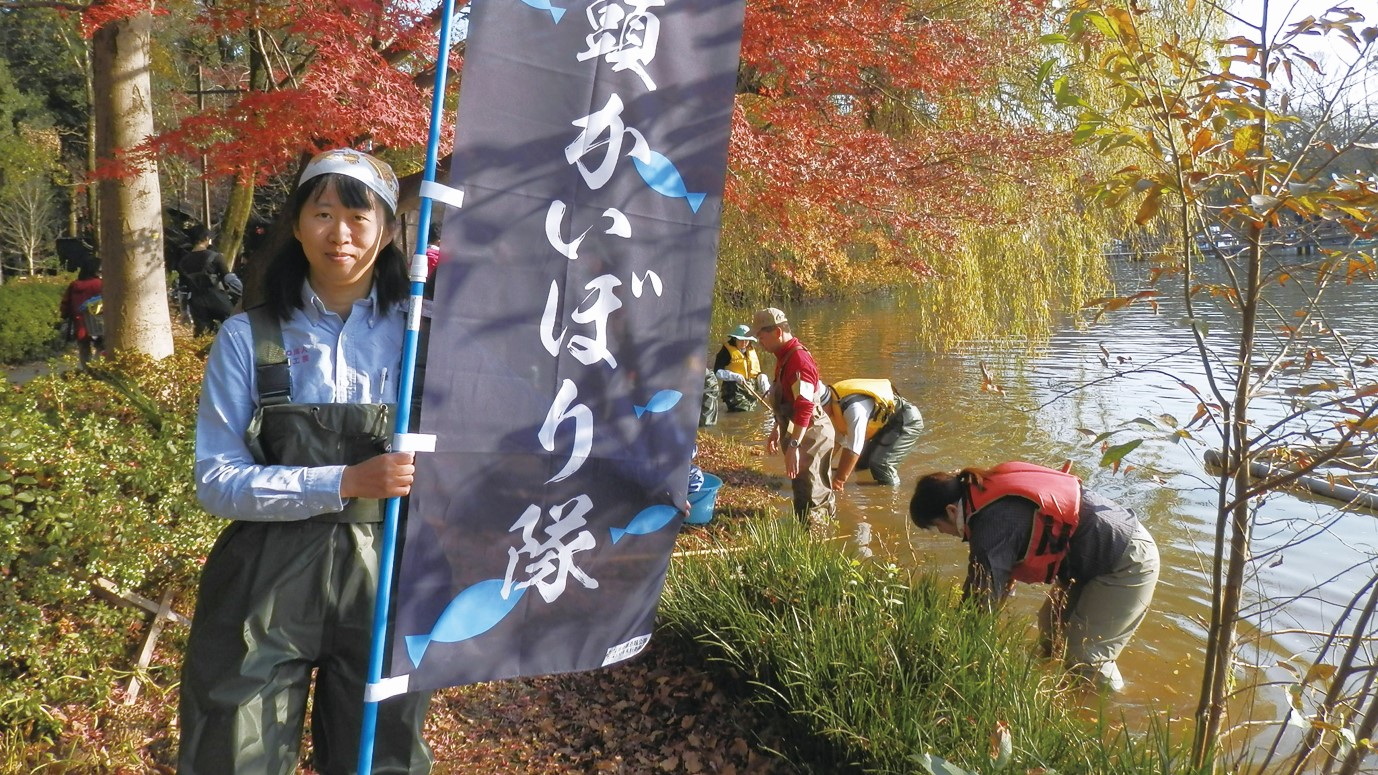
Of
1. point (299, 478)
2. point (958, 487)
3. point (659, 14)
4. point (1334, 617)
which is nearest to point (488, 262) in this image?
point (299, 478)

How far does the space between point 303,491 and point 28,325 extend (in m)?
15.6

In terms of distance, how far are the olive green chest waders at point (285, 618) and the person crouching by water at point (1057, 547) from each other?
2634 mm

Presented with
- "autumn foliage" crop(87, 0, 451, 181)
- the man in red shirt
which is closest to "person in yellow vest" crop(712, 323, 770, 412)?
the man in red shirt

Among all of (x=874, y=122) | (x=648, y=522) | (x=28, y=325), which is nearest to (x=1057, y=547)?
(x=648, y=522)

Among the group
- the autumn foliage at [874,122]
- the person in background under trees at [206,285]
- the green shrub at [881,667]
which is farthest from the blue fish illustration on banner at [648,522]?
the person in background under trees at [206,285]

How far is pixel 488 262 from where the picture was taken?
76.7 inches

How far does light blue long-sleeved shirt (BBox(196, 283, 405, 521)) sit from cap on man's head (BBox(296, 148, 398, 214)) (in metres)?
0.24

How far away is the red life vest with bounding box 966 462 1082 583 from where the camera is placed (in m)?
3.90

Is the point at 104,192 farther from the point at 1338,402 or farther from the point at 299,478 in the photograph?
the point at 1338,402

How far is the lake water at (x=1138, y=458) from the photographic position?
4.48 meters

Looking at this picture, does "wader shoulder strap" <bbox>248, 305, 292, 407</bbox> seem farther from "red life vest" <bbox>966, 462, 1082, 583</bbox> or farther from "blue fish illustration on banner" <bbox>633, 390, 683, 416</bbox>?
"red life vest" <bbox>966, 462, 1082, 583</bbox>

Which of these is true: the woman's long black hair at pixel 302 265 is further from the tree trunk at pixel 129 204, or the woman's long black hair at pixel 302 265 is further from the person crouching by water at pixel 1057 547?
the tree trunk at pixel 129 204

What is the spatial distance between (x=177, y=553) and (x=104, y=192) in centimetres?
390

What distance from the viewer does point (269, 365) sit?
1.85 m
